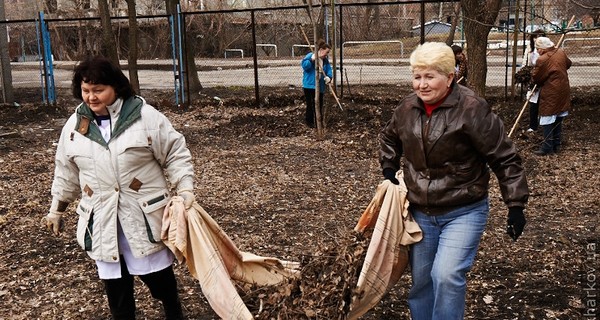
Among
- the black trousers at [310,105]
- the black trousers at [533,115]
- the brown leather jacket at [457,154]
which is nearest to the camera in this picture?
the brown leather jacket at [457,154]

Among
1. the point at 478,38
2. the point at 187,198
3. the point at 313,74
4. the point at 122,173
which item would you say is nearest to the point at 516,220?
the point at 187,198

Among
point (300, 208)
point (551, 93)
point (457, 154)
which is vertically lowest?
point (300, 208)

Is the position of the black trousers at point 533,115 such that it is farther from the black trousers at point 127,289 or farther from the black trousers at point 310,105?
the black trousers at point 127,289

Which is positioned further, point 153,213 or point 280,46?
point 280,46

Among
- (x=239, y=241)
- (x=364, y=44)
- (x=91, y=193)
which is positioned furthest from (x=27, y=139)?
(x=364, y=44)

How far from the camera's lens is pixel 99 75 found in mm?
3221

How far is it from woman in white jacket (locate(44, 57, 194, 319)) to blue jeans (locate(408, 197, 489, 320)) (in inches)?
49.0

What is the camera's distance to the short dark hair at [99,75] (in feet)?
10.6

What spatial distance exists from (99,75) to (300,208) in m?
3.51

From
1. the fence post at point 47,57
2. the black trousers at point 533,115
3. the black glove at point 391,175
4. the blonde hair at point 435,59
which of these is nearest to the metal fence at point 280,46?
the fence post at point 47,57

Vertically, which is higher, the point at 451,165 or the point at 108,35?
the point at 108,35

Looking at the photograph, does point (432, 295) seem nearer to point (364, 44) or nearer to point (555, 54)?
point (555, 54)

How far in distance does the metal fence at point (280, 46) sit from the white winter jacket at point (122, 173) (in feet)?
31.8

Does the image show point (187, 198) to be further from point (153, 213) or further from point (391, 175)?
point (391, 175)
